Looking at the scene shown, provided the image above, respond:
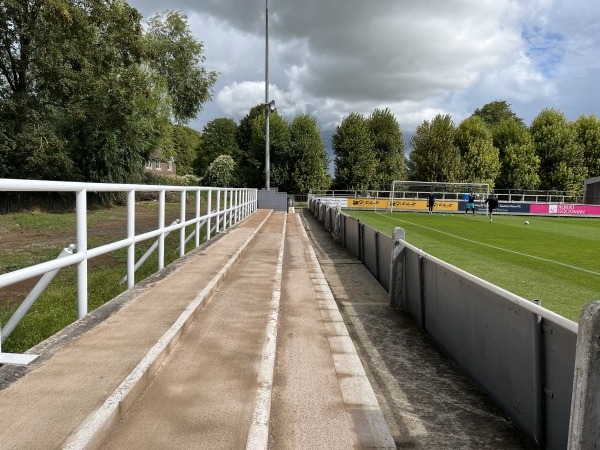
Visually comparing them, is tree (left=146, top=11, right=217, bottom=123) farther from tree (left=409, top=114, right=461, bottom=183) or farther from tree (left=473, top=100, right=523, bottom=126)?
tree (left=473, top=100, right=523, bottom=126)

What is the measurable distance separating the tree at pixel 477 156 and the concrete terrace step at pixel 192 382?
5215cm

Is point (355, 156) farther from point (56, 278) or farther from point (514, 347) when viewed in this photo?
point (514, 347)

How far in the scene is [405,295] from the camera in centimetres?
646

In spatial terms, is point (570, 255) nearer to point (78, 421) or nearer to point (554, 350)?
point (554, 350)

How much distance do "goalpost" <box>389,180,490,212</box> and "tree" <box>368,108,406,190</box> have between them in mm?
10248

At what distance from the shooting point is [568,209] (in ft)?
128

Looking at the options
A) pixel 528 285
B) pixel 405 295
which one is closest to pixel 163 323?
pixel 405 295

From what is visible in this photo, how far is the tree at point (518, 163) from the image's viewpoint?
2117 inches

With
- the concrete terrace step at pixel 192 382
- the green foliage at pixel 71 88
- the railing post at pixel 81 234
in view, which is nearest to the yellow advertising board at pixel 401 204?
the green foliage at pixel 71 88

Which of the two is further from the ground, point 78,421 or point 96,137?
point 96,137

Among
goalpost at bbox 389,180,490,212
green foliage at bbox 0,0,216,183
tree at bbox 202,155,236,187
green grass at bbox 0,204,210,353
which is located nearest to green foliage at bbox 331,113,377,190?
goalpost at bbox 389,180,490,212

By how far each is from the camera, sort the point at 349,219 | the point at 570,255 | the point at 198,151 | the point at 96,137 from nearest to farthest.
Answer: the point at 349,219
the point at 570,255
the point at 96,137
the point at 198,151

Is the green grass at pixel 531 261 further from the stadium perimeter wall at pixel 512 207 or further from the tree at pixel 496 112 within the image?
the tree at pixel 496 112

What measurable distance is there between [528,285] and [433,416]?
6673 mm
